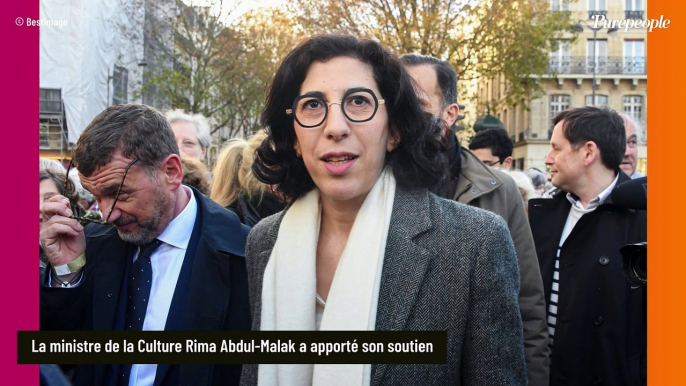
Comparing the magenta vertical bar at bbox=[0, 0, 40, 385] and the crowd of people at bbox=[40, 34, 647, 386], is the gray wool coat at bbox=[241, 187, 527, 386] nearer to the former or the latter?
the crowd of people at bbox=[40, 34, 647, 386]

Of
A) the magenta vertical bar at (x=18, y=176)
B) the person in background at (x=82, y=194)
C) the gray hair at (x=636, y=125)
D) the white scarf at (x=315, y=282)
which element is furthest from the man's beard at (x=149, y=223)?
the gray hair at (x=636, y=125)

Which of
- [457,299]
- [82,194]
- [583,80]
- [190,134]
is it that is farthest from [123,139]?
[583,80]

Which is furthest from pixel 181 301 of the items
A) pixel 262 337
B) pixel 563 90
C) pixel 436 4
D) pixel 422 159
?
pixel 563 90

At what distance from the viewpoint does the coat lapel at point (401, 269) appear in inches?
75.1

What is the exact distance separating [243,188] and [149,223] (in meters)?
1.38

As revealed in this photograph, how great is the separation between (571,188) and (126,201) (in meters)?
2.38

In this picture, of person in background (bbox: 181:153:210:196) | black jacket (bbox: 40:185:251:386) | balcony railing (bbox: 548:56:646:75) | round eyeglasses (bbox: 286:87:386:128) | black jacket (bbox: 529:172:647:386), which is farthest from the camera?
balcony railing (bbox: 548:56:646:75)

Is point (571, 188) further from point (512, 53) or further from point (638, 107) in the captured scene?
point (638, 107)

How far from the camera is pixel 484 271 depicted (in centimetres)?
192

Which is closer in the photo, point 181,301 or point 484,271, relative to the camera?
point 484,271

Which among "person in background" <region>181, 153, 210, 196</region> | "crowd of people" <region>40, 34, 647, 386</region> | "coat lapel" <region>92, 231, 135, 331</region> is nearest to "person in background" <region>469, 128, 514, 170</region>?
"crowd of people" <region>40, 34, 647, 386</region>

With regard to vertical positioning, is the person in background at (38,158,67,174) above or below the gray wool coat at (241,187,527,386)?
above

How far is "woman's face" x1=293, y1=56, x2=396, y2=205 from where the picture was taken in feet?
6.53

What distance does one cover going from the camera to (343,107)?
200cm
